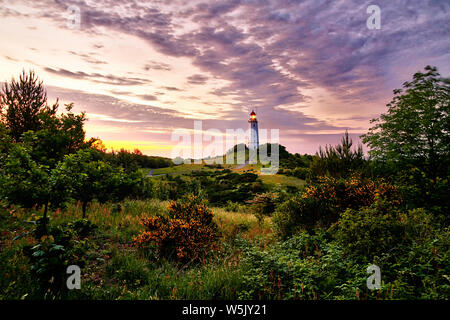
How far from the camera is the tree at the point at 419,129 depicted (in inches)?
348

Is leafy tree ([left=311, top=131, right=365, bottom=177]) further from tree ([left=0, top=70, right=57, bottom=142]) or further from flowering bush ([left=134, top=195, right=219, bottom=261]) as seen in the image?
tree ([left=0, top=70, right=57, bottom=142])

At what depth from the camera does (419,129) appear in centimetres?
924

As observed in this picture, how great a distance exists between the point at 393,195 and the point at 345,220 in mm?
4224

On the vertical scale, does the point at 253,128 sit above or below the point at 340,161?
above

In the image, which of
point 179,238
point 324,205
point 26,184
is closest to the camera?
point 26,184

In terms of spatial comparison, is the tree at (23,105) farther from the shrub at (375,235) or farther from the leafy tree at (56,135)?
the shrub at (375,235)

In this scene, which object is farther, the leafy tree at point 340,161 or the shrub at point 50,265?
the leafy tree at point 340,161

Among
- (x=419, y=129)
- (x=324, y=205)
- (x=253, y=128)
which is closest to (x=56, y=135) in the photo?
(x=324, y=205)

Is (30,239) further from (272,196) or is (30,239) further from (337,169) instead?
(337,169)

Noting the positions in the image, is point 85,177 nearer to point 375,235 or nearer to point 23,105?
point 375,235

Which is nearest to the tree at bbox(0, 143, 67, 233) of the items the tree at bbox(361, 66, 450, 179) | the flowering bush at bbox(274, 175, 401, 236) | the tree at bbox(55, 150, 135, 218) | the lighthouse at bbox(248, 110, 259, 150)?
the tree at bbox(55, 150, 135, 218)

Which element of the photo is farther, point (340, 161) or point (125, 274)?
point (340, 161)

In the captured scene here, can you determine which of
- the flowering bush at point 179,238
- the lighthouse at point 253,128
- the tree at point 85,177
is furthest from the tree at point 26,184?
the lighthouse at point 253,128
